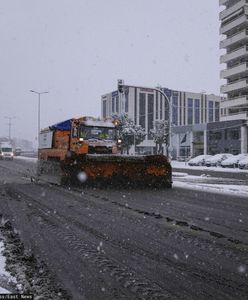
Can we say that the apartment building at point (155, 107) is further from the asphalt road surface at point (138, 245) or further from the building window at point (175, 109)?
the asphalt road surface at point (138, 245)

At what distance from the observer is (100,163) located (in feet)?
55.1

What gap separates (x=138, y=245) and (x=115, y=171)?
1055cm

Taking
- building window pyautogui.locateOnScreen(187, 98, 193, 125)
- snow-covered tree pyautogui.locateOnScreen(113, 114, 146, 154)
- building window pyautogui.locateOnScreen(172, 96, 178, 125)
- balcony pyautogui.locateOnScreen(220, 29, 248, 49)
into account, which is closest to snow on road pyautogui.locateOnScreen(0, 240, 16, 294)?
snow-covered tree pyautogui.locateOnScreen(113, 114, 146, 154)

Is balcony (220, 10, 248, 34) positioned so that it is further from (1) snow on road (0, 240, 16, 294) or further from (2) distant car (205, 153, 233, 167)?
(1) snow on road (0, 240, 16, 294)

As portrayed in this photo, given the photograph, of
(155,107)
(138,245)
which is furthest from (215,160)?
(155,107)

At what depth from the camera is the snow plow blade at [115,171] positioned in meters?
16.7

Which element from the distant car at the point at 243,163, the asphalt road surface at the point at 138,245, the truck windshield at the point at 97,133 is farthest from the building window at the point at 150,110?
the asphalt road surface at the point at 138,245

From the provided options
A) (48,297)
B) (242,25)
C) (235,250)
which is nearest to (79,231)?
(235,250)

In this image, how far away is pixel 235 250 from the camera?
6355 millimetres

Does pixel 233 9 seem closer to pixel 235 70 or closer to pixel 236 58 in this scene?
pixel 236 58

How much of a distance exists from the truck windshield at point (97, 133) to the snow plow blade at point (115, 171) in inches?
68.7

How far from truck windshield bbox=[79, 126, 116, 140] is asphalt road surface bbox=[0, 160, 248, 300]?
6.58m

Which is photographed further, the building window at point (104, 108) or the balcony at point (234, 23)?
the building window at point (104, 108)

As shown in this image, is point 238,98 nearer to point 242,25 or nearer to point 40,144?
point 242,25
